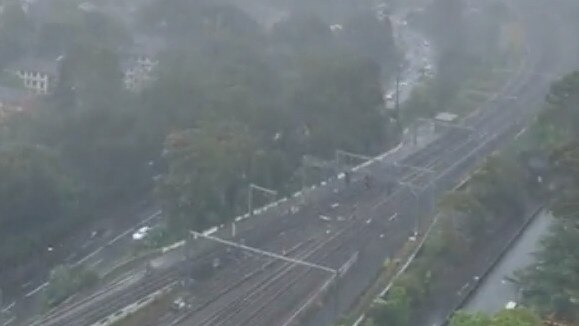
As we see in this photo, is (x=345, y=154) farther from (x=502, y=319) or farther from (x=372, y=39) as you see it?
(x=372, y=39)

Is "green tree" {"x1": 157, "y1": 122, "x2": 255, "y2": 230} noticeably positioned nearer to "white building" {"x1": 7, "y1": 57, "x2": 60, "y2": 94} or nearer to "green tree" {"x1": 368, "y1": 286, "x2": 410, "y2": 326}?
"green tree" {"x1": 368, "y1": 286, "x2": 410, "y2": 326}

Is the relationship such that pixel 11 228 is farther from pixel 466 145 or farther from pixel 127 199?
pixel 466 145

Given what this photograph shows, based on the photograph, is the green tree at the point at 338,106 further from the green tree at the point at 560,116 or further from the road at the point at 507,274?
the road at the point at 507,274

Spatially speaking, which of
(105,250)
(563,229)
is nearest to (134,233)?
(105,250)

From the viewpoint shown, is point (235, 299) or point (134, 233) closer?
point (235, 299)

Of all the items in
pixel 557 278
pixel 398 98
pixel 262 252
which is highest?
pixel 557 278

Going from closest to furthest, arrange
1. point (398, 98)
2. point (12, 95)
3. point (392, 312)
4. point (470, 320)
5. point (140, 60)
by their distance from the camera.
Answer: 1. point (470, 320)
2. point (392, 312)
3. point (12, 95)
4. point (398, 98)
5. point (140, 60)

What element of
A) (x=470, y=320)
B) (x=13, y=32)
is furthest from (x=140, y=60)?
(x=470, y=320)
